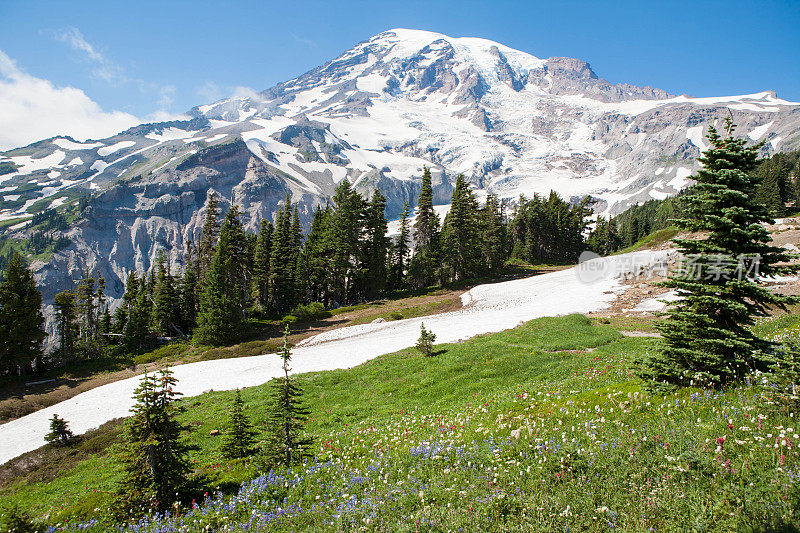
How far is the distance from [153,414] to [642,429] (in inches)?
396

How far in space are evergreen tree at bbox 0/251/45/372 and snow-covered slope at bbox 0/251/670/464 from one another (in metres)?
15.5

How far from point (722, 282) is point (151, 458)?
46.2 ft

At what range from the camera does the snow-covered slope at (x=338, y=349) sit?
2516 centimetres

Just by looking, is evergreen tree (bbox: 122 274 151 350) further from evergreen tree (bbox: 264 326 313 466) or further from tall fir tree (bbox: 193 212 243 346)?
evergreen tree (bbox: 264 326 313 466)

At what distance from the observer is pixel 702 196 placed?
31.2ft

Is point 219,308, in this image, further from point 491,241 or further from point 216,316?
point 491,241

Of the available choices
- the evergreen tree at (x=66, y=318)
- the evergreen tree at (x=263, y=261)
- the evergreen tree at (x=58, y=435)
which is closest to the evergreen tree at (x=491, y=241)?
the evergreen tree at (x=263, y=261)

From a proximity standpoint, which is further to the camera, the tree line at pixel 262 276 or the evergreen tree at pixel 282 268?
the evergreen tree at pixel 282 268

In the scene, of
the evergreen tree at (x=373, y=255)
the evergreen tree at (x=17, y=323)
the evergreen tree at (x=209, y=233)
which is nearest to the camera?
the evergreen tree at (x=17, y=323)

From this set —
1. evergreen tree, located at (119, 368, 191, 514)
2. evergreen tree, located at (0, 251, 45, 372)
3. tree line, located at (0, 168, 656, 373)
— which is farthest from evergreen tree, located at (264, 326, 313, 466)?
evergreen tree, located at (0, 251, 45, 372)

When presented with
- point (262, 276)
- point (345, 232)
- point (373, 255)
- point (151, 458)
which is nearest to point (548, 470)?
point (151, 458)

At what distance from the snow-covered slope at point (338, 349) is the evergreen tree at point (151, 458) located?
813 inches

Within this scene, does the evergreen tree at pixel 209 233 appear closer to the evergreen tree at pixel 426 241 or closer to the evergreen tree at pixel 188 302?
the evergreen tree at pixel 188 302

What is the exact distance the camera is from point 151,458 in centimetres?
781
